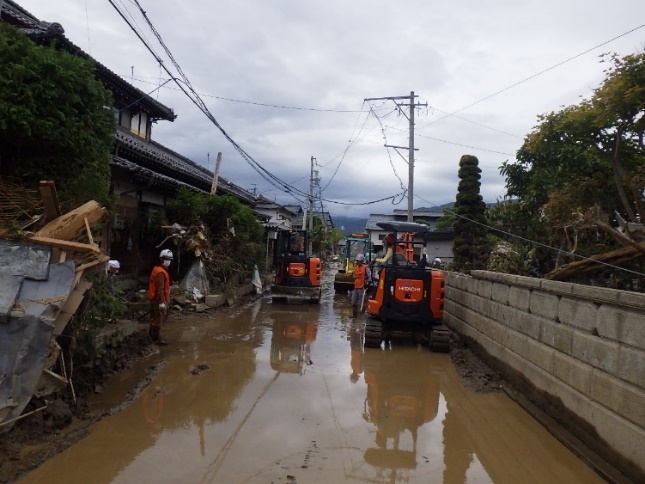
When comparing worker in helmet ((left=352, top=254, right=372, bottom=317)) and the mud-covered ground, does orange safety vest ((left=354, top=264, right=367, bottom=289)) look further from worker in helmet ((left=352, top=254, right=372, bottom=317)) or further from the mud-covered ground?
the mud-covered ground

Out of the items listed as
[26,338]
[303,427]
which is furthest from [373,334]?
[26,338]

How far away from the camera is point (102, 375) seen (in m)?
6.57

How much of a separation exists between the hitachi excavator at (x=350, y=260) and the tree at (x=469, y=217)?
11.9 feet

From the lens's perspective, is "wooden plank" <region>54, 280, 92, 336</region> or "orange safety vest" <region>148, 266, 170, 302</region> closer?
"wooden plank" <region>54, 280, 92, 336</region>

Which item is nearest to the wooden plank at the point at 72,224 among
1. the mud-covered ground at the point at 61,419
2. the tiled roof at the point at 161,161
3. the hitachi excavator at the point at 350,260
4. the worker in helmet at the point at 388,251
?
the mud-covered ground at the point at 61,419

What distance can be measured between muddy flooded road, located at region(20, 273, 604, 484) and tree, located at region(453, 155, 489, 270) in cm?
1045

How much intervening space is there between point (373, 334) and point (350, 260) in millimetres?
12971

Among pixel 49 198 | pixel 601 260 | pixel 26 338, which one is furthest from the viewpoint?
pixel 601 260

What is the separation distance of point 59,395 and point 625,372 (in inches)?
220

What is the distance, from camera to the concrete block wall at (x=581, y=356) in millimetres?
4234

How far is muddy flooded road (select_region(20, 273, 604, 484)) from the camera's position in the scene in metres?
4.38

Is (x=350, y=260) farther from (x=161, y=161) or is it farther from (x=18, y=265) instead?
(x=18, y=265)

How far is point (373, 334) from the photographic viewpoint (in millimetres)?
9836

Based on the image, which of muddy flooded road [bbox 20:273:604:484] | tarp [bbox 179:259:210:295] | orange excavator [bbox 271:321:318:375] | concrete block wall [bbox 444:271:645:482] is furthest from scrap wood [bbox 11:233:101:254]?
tarp [bbox 179:259:210:295]
